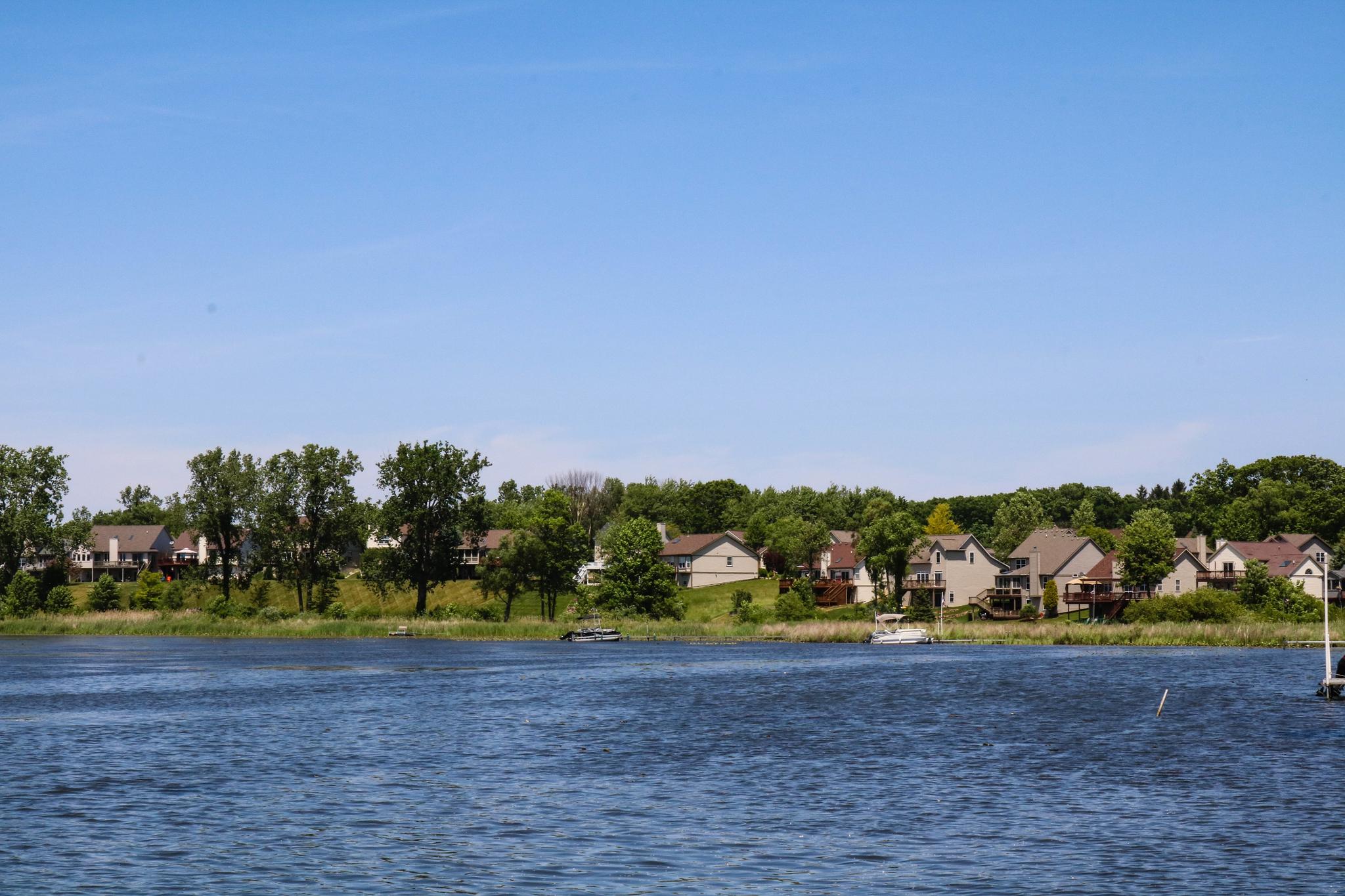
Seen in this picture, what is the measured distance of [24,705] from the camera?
69.8m

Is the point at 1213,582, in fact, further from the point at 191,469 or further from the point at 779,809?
the point at 779,809

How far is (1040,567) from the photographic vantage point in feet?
604

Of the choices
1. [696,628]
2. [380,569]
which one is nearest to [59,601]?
[380,569]

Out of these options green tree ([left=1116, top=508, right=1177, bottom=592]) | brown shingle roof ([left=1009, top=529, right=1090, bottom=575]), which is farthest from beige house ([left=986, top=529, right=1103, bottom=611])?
green tree ([left=1116, top=508, right=1177, bottom=592])

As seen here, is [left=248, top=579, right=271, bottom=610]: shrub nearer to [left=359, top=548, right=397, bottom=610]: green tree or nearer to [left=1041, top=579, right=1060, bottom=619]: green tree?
[left=359, top=548, right=397, bottom=610]: green tree

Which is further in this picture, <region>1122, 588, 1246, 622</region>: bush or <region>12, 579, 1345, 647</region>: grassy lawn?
<region>1122, 588, 1246, 622</region>: bush

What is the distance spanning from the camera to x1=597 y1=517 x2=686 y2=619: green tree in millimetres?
158375

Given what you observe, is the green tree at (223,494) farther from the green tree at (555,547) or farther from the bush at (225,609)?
the green tree at (555,547)

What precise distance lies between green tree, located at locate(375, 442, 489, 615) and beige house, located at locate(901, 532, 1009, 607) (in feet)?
194

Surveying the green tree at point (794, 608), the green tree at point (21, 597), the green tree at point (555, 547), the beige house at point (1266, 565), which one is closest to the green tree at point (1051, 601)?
the beige house at point (1266, 565)

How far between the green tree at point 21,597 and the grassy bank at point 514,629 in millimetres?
12021

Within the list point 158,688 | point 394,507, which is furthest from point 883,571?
point 158,688

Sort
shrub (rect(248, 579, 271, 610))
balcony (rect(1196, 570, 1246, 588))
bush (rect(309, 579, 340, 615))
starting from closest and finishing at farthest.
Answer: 1. balcony (rect(1196, 570, 1246, 588))
2. bush (rect(309, 579, 340, 615))
3. shrub (rect(248, 579, 271, 610))

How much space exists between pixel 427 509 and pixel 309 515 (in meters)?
19.4
